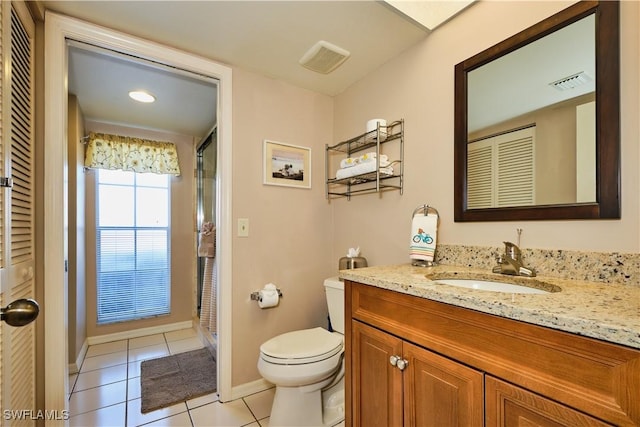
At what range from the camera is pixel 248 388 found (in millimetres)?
1913

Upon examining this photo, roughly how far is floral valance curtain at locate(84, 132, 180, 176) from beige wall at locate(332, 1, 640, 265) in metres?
1.83

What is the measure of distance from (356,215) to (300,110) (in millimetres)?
892

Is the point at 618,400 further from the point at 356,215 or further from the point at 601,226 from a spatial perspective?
the point at 356,215

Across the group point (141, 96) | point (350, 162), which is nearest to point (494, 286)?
point (350, 162)

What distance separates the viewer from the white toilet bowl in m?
1.46

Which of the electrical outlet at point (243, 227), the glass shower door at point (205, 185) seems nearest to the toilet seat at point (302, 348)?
the electrical outlet at point (243, 227)

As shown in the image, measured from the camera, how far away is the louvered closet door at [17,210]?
38.8 inches

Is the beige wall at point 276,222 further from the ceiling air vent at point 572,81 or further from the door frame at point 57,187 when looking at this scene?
the ceiling air vent at point 572,81

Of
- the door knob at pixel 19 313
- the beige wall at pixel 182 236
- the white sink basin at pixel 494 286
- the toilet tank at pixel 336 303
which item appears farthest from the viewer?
the beige wall at pixel 182 236

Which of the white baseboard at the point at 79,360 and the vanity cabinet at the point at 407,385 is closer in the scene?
the vanity cabinet at the point at 407,385

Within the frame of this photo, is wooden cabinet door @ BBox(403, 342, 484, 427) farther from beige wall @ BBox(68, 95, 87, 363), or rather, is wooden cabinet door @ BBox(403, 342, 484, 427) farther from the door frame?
beige wall @ BBox(68, 95, 87, 363)

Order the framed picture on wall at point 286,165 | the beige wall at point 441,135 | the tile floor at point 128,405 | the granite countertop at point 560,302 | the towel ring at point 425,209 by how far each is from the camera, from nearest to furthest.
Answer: the granite countertop at point 560,302
the beige wall at point 441,135
the towel ring at point 425,209
the tile floor at point 128,405
the framed picture on wall at point 286,165

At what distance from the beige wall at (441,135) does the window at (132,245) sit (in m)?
1.99

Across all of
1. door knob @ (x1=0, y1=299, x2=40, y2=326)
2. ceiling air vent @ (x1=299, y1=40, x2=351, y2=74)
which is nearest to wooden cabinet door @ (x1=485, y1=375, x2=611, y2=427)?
door knob @ (x1=0, y1=299, x2=40, y2=326)
